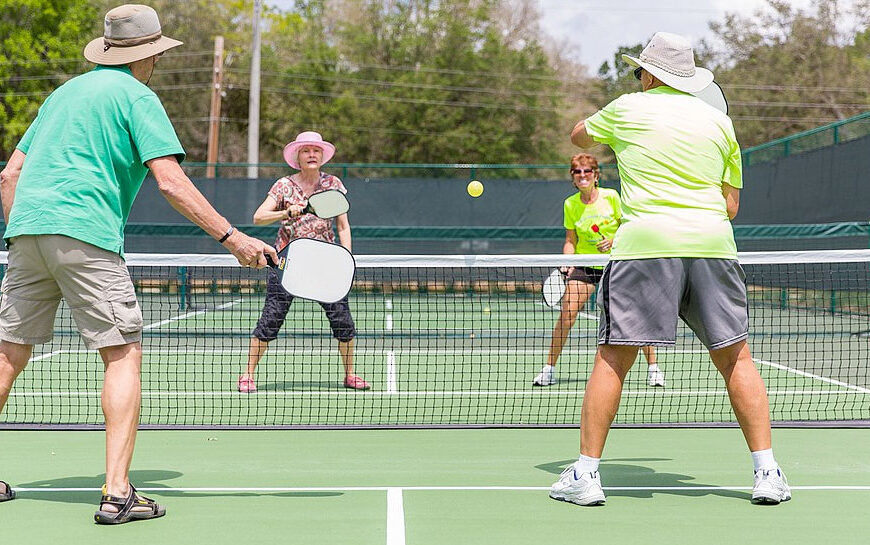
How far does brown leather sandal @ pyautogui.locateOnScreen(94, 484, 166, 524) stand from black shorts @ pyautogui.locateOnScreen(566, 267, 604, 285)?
13.4ft

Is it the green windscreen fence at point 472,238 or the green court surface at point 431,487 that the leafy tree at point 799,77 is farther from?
the green court surface at point 431,487

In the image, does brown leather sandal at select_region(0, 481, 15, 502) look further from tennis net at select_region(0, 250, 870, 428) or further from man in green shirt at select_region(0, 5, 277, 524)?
tennis net at select_region(0, 250, 870, 428)

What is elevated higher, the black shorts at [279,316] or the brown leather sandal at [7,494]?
the black shorts at [279,316]

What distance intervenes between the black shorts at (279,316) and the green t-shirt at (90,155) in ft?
10.2

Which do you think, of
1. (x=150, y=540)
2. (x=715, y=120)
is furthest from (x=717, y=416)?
(x=150, y=540)

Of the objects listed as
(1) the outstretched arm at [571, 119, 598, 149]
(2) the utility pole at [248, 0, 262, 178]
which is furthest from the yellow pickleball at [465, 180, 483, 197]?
(1) the outstretched arm at [571, 119, 598, 149]

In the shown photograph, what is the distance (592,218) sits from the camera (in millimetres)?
7387

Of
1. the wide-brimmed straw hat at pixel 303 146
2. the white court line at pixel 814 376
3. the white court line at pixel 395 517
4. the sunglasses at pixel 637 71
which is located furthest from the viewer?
the white court line at pixel 814 376

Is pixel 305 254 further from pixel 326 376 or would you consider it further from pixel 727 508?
pixel 326 376

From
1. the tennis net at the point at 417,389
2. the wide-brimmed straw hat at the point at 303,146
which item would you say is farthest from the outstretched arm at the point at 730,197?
the wide-brimmed straw hat at the point at 303,146

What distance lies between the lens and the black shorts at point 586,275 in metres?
7.31

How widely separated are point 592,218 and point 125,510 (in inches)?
174

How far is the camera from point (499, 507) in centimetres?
402

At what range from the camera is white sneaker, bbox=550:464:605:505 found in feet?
13.1
